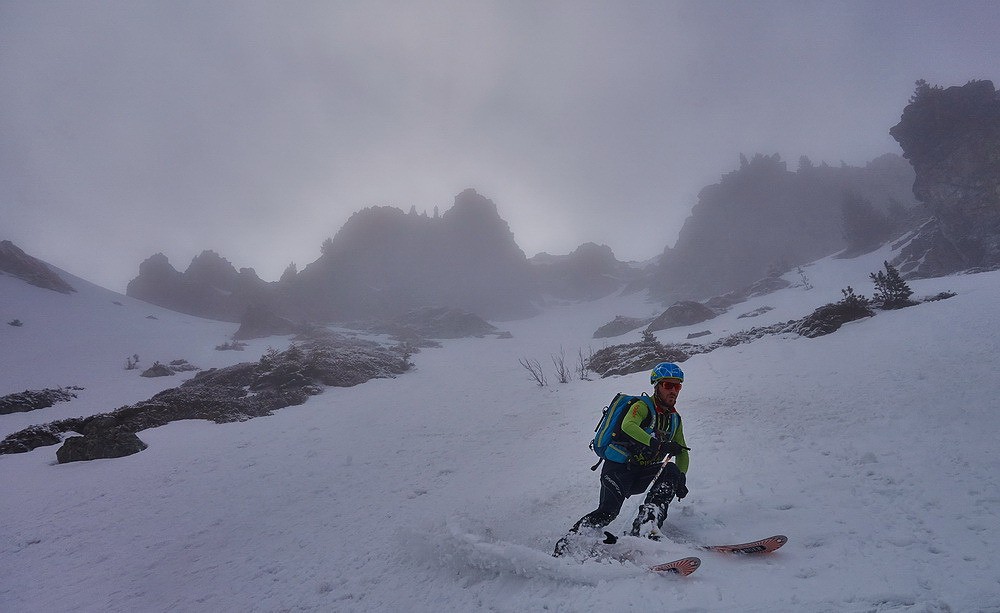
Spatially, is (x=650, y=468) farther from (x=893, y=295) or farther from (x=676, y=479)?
(x=893, y=295)

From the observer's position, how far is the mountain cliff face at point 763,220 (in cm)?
7988

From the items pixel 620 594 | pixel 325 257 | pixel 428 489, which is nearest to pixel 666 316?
pixel 428 489

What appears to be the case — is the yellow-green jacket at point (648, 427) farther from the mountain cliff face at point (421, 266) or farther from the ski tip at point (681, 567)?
the mountain cliff face at point (421, 266)

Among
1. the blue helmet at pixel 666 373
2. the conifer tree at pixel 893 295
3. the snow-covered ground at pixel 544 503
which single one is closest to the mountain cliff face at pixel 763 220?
the conifer tree at pixel 893 295

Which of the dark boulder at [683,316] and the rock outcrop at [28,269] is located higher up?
the rock outcrop at [28,269]

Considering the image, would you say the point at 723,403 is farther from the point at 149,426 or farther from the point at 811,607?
the point at 149,426

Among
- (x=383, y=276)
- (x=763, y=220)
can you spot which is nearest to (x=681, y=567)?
(x=383, y=276)

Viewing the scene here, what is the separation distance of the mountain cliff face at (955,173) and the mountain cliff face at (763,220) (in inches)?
1303

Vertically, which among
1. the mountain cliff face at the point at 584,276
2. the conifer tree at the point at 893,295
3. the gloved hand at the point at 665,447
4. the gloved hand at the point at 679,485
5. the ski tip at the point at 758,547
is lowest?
the ski tip at the point at 758,547

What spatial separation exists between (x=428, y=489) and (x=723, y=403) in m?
7.17

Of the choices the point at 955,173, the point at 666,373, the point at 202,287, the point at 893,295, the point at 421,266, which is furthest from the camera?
the point at 421,266

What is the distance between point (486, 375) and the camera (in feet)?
73.0

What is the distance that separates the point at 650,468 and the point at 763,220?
101853 mm

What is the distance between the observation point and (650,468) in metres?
4.46
